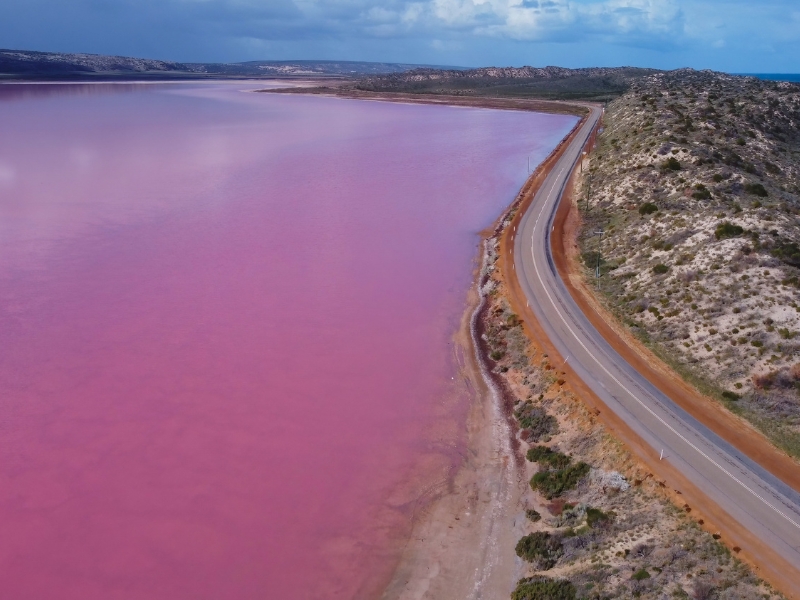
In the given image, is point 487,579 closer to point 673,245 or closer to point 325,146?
point 673,245

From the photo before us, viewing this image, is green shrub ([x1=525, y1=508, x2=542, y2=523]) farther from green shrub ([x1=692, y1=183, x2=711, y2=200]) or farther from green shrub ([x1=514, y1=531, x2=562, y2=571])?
green shrub ([x1=692, y1=183, x2=711, y2=200])

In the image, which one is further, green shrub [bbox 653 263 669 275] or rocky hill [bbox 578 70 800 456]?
green shrub [bbox 653 263 669 275]

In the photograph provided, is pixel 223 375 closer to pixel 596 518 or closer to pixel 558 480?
pixel 558 480

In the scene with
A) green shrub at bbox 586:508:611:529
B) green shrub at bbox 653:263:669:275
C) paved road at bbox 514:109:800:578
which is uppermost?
green shrub at bbox 653:263:669:275

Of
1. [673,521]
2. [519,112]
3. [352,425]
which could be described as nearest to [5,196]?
[352,425]

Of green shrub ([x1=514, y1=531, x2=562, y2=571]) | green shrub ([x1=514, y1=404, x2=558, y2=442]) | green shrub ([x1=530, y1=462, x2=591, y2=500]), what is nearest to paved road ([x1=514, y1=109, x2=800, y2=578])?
green shrub ([x1=514, y1=404, x2=558, y2=442])

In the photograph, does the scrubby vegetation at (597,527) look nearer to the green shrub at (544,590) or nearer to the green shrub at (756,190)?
the green shrub at (544,590)
